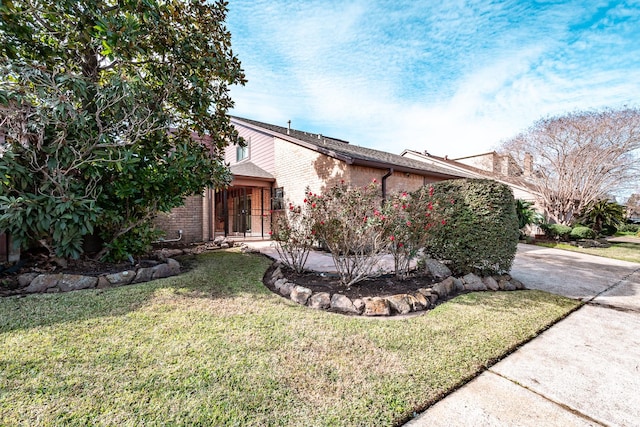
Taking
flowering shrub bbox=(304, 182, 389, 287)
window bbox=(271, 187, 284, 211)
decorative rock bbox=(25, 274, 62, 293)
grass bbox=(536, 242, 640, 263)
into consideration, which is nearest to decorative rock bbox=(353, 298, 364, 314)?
flowering shrub bbox=(304, 182, 389, 287)

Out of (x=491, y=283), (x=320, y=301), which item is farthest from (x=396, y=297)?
(x=491, y=283)

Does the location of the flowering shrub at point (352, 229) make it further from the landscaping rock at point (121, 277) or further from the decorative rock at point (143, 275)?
the landscaping rock at point (121, 277)

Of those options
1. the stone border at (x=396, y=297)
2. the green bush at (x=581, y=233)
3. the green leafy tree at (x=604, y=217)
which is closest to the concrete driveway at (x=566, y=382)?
the stone border at (x=396, y=297)

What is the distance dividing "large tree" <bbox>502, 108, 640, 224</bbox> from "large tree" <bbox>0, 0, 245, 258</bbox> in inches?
529

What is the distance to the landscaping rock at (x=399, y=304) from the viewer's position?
379cm

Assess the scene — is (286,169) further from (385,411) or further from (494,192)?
(385,411)

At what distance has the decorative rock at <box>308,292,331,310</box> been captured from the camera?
3.93 meters

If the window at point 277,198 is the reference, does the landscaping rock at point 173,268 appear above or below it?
below

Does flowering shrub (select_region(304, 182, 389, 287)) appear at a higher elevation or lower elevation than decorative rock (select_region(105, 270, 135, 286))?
higher

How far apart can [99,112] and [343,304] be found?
505 centimetres

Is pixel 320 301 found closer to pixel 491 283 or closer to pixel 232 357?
pixel 232 357

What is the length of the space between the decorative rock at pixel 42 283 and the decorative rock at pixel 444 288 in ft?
20.2

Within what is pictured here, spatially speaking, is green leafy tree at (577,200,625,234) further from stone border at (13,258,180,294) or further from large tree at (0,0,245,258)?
stone border at (13,258,180,294)

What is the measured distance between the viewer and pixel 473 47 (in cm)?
728
